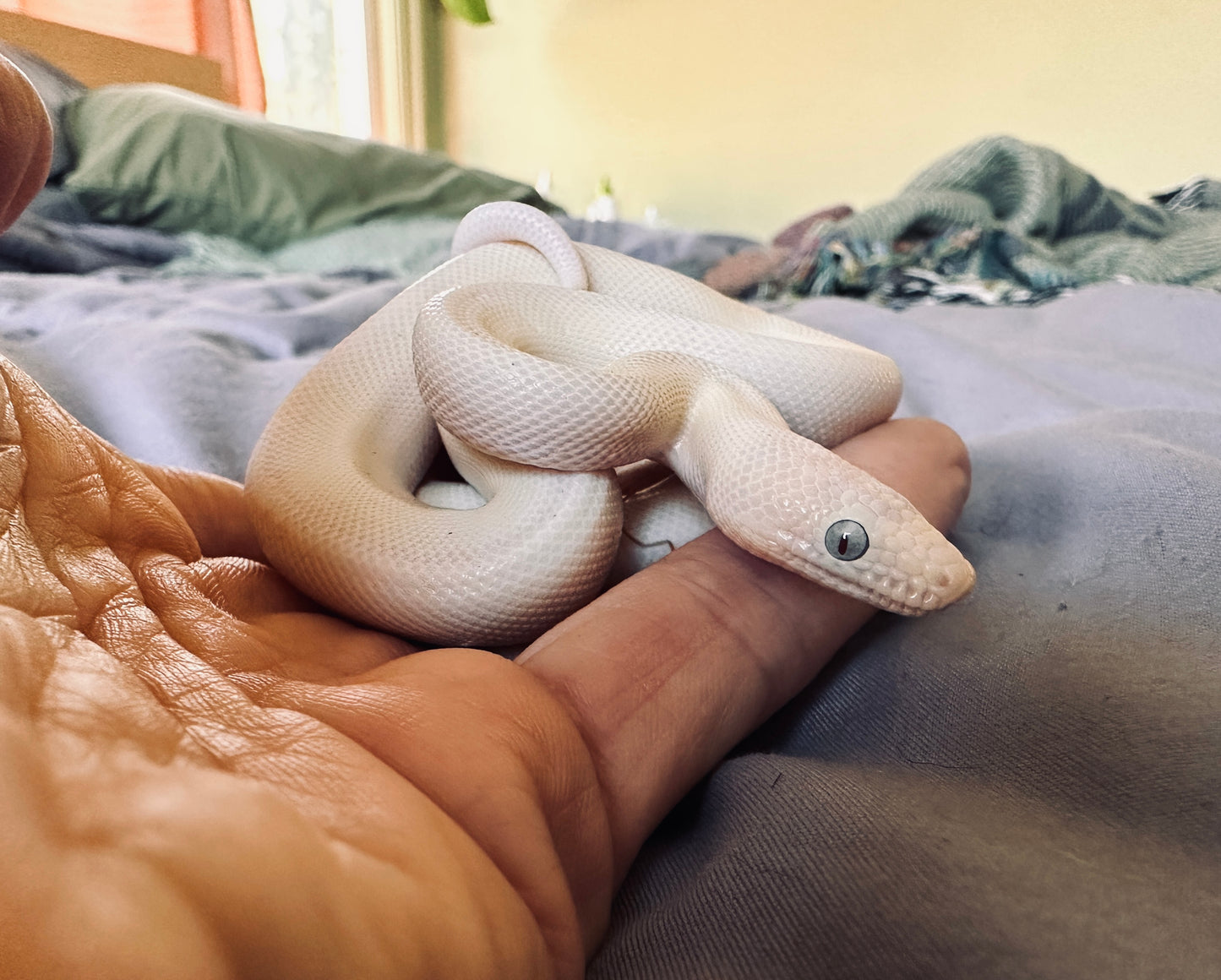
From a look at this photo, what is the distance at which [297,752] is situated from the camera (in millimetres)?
313

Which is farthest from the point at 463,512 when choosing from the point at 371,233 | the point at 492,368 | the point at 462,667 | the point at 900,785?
the point at 371,233

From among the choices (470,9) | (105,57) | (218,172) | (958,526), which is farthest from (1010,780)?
(470,9)

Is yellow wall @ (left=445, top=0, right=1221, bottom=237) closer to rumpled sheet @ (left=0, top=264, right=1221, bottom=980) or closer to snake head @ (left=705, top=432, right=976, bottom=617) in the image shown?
rumpled sheet @ (left=0, top=264, right=1221, bottom=980)

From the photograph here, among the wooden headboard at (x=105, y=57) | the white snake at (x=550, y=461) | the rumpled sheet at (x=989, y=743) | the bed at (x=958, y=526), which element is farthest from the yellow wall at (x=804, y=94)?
the white snake at (x=550, y=461)

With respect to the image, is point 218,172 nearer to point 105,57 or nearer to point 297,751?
point 105,57

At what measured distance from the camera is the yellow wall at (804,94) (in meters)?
2.57

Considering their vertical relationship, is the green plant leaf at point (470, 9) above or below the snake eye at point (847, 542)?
above

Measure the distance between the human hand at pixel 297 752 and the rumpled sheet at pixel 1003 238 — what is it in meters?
1.66

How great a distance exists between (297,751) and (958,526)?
32.2 inches

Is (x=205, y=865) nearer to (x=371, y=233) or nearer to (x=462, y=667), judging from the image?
(x=462, y=667)

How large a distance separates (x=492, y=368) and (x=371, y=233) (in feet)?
6.36

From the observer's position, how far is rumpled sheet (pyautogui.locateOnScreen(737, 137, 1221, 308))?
183cm

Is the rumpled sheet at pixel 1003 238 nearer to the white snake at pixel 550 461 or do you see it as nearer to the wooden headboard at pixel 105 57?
the white snake at pixel 550 461

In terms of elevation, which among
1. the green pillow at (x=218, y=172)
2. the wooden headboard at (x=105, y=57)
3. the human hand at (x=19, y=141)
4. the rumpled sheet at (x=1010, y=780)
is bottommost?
the rumpled sheet at (x=1010, y=780)
